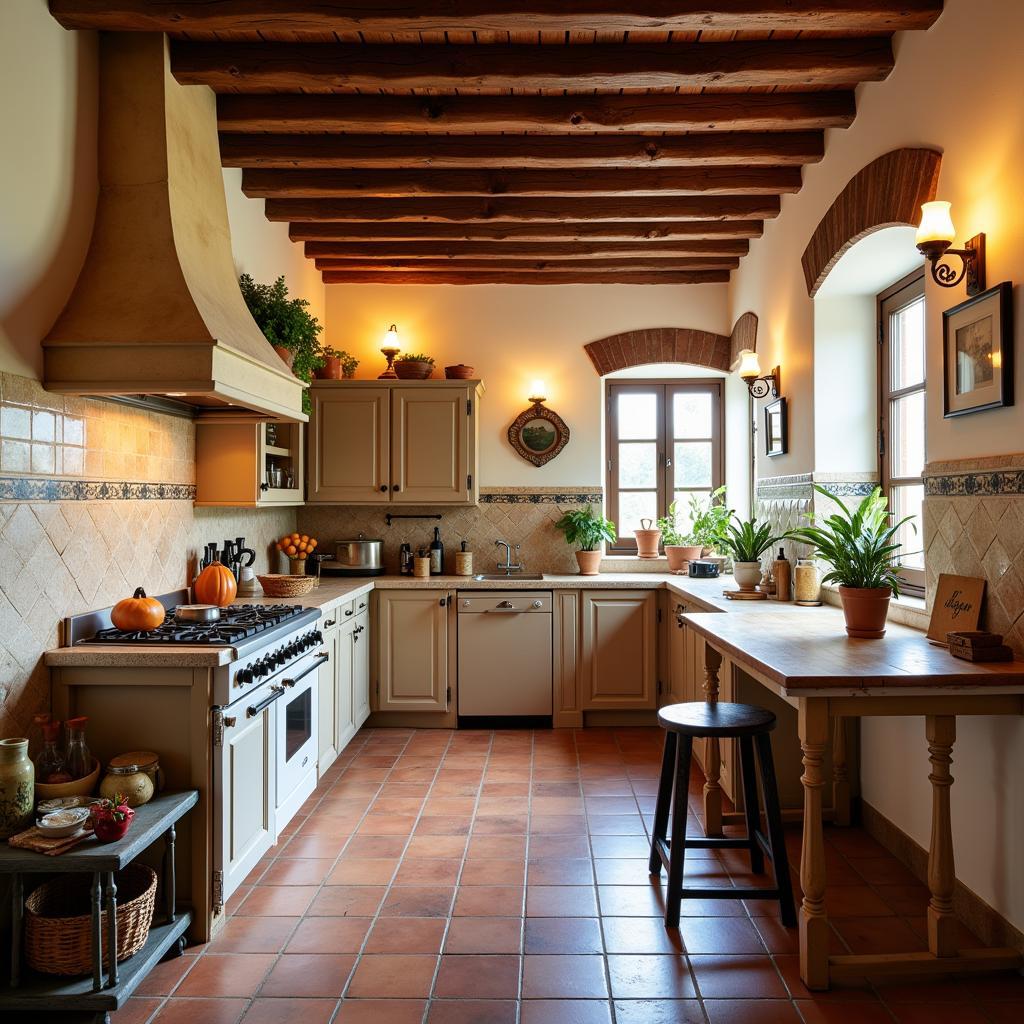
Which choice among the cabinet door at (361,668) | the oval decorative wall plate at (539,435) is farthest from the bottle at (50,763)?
the oval decorative wall plate at (539,435)

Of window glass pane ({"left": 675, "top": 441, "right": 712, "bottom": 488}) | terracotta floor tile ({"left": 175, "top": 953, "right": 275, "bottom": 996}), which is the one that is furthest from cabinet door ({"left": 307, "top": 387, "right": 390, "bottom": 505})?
terracotta floor tile ({"left": 175, "top": 953, "right": 275, "bottom": 996})

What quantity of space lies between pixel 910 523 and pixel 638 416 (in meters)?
2.57

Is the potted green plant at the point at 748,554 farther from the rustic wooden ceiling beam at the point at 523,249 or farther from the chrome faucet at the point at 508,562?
the rustic wooden ceiling beam at the point at 523,249

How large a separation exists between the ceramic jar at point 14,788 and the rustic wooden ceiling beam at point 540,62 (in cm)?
247

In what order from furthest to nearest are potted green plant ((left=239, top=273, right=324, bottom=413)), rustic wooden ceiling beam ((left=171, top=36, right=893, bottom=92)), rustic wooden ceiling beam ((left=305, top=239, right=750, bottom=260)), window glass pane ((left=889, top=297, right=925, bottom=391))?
rustic wooden ceiling beam ((left=305, top=239, right=750, bottom=260)) → potted green plant ((left=239, top=273, right=324, bottom=413)) → window glass pane ((left=889, top=297, right=925, bottom=391)) → rustic wooden ceiling beam ((left=171, top=36, right=893, bottom=92))

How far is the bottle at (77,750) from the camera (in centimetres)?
242

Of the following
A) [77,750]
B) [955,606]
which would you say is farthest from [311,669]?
[955,606]

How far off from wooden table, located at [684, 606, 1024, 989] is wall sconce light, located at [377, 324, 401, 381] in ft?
11.7

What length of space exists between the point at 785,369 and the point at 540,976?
3239 mm

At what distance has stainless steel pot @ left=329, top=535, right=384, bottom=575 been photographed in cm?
513

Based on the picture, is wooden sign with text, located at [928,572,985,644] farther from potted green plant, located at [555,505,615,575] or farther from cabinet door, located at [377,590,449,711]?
cabinet door, located at [377,590,449,711]

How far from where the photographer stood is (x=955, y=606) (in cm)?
261

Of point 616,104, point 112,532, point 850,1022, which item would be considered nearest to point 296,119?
point 616,104

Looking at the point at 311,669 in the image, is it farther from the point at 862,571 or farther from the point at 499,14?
the point at 499,14
